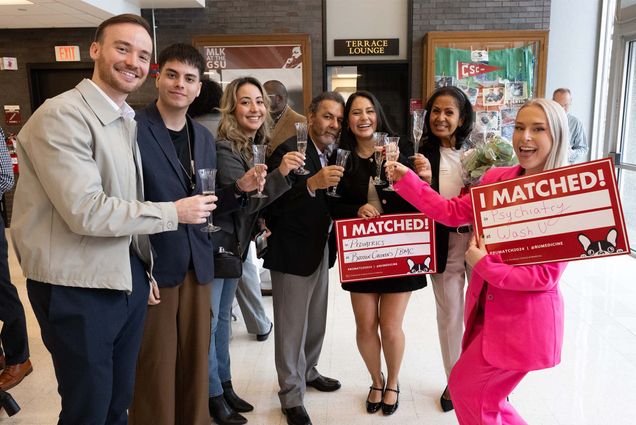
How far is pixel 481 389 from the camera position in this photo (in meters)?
1.75

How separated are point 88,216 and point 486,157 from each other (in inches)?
64.7

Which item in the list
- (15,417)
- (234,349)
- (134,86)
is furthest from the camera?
(234,349)

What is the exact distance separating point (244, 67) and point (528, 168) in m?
5.90

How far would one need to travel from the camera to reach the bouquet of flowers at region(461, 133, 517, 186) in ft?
7.13

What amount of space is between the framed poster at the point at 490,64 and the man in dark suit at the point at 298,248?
4.87m

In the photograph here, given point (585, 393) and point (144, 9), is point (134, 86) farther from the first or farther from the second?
point (144, 9)

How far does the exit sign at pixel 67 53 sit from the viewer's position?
6.94 metres

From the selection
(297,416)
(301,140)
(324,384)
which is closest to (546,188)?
(301,140)

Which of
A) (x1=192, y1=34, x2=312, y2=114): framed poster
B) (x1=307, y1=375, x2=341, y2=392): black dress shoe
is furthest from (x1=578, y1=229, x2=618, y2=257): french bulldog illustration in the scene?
(x1=192, y1=34, x2=312, y2=114): framed poster

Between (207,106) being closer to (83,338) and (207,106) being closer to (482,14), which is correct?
(83,338)

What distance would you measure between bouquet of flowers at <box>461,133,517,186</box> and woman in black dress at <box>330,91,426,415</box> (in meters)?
0.32

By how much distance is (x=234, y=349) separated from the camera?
11.1ft

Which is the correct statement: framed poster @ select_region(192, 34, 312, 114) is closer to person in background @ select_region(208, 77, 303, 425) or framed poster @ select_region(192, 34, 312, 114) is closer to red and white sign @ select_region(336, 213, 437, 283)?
person in background @ select_region(208, 77, 303, 425)

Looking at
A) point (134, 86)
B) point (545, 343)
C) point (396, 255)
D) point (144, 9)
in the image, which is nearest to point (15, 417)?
point (134, 86)
